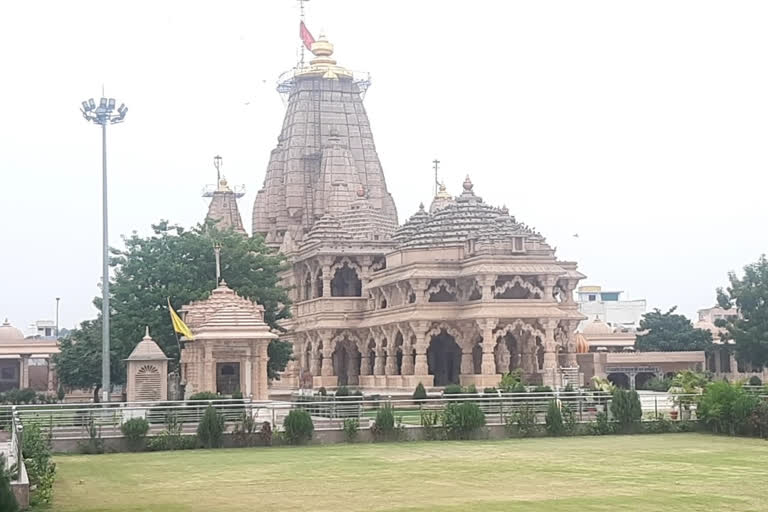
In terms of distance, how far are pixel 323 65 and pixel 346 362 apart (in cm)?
2296

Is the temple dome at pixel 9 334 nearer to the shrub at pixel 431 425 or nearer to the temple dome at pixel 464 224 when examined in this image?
the temple dome at pixel 464 224

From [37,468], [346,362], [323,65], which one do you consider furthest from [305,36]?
[37,468]

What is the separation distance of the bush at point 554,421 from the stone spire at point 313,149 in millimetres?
44636

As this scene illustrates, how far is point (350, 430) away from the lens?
28.1 meters

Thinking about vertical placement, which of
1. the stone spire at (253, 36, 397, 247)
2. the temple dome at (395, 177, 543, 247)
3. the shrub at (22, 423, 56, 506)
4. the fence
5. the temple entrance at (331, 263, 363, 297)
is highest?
the stone spire at (253, 36, 397, 247)

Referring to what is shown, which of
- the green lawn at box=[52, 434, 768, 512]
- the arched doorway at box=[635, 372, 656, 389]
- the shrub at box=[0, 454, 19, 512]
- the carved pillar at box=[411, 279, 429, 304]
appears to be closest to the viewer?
the shrub at box=[0, 454, 19, 512]

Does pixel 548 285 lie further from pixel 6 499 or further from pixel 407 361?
pixel 6 499

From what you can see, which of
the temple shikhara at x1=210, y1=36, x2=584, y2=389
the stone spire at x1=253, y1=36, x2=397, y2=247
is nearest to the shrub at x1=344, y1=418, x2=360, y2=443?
the temple shikhara at x1=210, y1=36, x2=584, y2=389

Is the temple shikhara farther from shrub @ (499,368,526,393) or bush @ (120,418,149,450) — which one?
bush @ (120,418,149,450)

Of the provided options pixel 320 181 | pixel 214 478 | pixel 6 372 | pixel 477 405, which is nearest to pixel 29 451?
pixel 214 478

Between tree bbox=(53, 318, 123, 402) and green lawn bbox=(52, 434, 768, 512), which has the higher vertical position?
tree bbox=(53, 318, 123, 402)

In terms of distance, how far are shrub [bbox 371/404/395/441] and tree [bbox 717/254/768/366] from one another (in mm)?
30732

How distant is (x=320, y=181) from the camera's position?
73.2m

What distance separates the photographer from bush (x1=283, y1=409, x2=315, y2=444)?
90.2 feet
